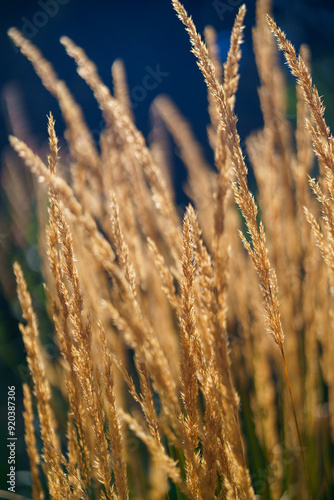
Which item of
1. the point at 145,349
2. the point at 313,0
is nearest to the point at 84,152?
the point at 145,349

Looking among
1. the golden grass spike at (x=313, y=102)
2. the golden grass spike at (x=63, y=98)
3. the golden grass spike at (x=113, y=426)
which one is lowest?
the golden grass spike at (x=113, y=426)

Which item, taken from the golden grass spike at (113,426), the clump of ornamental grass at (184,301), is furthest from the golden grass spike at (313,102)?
the golden grass spike at (113,426)

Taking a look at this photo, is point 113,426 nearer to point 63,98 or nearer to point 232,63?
point 232,63

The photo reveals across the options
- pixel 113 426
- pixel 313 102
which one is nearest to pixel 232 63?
pixel 313 102

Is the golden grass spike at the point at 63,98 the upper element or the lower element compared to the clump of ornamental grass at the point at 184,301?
upper

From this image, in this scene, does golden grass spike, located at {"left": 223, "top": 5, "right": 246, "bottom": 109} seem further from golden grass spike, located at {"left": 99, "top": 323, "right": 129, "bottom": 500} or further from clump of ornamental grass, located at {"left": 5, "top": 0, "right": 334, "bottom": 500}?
golden grass spike, located at {"left": 99, "top": 323, "right": 129, "bottom": 500}

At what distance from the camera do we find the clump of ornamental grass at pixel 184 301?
683mm

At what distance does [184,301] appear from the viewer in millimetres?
709

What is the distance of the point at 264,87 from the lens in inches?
53.9

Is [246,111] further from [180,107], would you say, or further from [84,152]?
[84,152]

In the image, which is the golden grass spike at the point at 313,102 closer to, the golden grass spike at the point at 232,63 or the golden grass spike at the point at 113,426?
the golden grass spike at the point at 232,63

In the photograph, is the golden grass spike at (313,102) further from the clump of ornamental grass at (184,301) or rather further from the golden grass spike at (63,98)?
the golden grass spike at (63,98)

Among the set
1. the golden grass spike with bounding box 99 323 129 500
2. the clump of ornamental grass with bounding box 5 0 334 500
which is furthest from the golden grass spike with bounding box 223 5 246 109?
the golden grass spike with bounding box 99 323 129 500

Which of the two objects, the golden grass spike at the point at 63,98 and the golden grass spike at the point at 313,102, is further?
the golden grass spike at the point at 63,98
